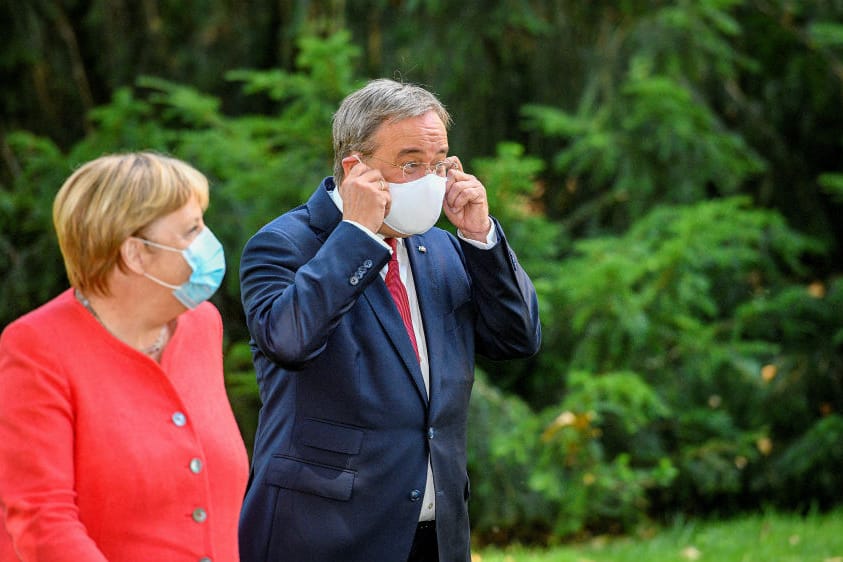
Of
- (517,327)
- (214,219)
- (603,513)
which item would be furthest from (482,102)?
(517,327)

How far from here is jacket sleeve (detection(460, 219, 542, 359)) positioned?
106 inches

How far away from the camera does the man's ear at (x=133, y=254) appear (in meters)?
2.22

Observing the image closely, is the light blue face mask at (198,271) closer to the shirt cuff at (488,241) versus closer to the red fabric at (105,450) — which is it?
the red fabric at (105,450)

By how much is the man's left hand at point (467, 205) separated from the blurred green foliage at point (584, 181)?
9.55ft

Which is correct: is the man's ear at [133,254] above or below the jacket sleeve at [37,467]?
above

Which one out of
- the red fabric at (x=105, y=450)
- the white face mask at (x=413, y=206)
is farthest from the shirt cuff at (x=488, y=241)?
the red fabric at (x=105, y=450)

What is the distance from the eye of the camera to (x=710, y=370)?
20.7 feet

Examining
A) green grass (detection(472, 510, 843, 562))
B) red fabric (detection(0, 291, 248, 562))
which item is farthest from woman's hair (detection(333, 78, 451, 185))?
green grass (detection(472, 510, 843, 562))

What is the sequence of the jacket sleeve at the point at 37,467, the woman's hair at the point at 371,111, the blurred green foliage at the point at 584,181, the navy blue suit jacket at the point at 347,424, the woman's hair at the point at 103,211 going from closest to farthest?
1. the jacket sleeve at the point at 37,467
2. the woman's hair at the point at 103,211
3. the navy blue suit jacket at the point at 347,424
4. the woman's hair at the point at 371,111
5. the blurred green foliage at the point at 584,181

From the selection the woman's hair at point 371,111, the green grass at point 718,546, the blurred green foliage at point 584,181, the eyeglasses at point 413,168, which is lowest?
the green grass at point 718,546

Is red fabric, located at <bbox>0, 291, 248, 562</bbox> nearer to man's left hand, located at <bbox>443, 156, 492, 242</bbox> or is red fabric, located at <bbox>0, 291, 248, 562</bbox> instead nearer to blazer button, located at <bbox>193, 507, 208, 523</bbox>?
blazer button, located at <bbox>193, 507, 208, 523</bbox>

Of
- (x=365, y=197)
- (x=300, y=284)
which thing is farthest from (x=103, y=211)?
(x=365, y=197)

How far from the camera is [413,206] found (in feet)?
8.49

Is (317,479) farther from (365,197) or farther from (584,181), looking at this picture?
(584,181)
